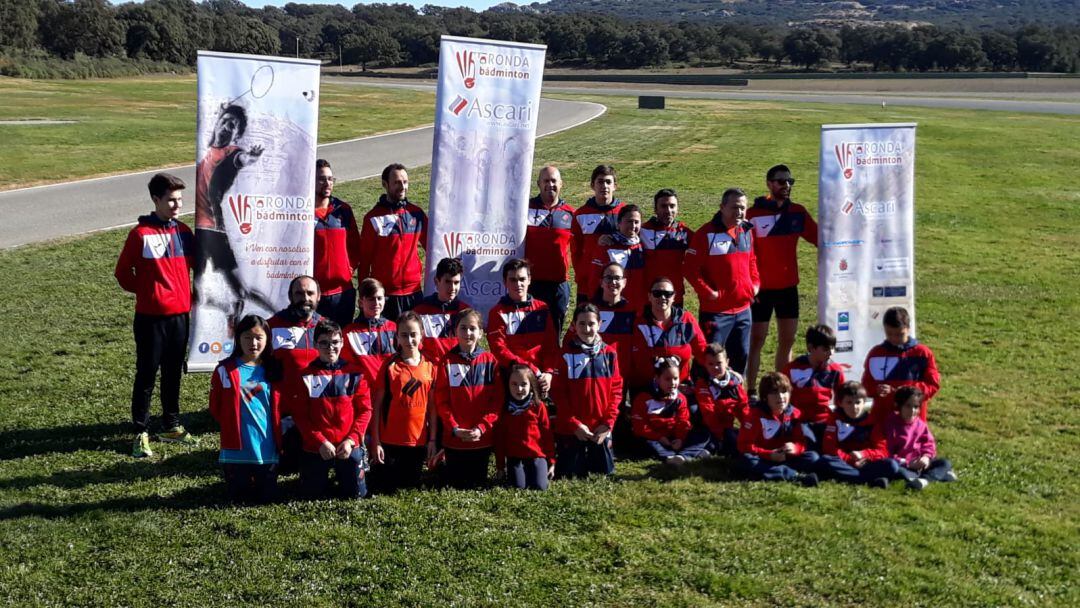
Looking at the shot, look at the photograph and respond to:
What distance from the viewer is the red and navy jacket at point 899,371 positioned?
8.18 m

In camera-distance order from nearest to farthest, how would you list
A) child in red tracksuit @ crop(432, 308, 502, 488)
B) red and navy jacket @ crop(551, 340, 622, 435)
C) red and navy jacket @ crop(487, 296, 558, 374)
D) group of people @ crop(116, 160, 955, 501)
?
1. group of people @ crop(116, 160, 955, 501)
2. child in red tracksuit @ crop(432, 308, 502, 488)
3. red and navy jacket @ crop(551, 340, 622, 435)
4. red and navy jacket @ crop(487, 296, 558, 374)

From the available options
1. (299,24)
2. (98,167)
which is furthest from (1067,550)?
(299,24)

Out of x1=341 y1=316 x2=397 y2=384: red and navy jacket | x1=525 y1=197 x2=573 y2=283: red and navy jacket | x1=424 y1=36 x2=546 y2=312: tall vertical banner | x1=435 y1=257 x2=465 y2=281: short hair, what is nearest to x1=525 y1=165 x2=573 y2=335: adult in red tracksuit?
x1=525 y1=197 x2=573 y2=283: red and navy jacket

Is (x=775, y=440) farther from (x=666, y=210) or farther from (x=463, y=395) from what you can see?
(x=463, y=395)

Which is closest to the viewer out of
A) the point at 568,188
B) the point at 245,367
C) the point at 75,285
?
the point at 245,367

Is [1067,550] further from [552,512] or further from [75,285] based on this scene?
[75,285]

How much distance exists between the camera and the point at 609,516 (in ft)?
23.6

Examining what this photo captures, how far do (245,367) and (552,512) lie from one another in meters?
2.50

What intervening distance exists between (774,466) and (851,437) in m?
0.69

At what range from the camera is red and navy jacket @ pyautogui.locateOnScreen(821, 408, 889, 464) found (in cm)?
799

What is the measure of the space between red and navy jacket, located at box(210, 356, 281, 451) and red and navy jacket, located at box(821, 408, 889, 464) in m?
4.27

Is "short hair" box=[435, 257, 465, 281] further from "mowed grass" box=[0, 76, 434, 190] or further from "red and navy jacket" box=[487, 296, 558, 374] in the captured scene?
"mowed grass" box=[0, 76, 434, 190]

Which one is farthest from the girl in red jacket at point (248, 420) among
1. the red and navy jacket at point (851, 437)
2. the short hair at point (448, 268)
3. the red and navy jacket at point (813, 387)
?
the red and navy jacket at point (851, 437)

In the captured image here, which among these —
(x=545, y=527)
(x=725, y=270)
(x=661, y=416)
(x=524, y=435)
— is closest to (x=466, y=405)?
(x=524, y=435)
